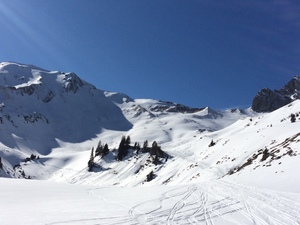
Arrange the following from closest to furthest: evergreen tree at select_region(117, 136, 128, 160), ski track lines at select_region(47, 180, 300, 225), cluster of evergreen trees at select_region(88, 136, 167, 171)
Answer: ski track lines at select_region(47, 180, 300, 225) < cluster of evergreen trees at select_region(88, 136, 167, 171) < evergreen tree at select_region(117, 136, 128, 160)

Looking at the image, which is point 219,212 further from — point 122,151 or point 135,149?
point 135,149

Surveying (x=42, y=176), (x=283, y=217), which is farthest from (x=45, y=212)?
(x=42, y=176)

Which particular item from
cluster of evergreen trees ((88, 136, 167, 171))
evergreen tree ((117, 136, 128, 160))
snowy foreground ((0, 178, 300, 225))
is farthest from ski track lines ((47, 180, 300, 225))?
evergreen tree ((117, 136, 128, 160))

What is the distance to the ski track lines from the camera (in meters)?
13.0

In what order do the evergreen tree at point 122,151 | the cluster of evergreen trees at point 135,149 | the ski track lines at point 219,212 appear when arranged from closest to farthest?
the ski track lines at point 219,212
the cluster of evergreen trees at point 135,149
the evergreen tree at point 122,151

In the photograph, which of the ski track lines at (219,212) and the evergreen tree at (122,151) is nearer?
the ski track lines at (219,212)

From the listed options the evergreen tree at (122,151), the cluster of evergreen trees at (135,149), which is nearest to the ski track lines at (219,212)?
the cluster of evergreen trees at (135,149)

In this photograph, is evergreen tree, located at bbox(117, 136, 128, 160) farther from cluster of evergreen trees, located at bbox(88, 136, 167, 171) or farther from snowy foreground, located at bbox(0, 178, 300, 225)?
snowy foreground, located at bbox(0, 178, 300, 225)

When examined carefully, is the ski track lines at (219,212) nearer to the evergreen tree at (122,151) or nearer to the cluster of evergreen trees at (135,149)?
the cluster of evergreen trees at (135,149)

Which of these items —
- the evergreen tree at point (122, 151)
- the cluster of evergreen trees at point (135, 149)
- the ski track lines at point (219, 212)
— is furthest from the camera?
the evergreen tree at point (122, 151)

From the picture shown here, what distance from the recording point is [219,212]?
15.0 m

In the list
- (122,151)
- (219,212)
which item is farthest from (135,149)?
(219,212)

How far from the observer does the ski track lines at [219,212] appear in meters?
13.0

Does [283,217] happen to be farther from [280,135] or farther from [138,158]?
[138,158]
